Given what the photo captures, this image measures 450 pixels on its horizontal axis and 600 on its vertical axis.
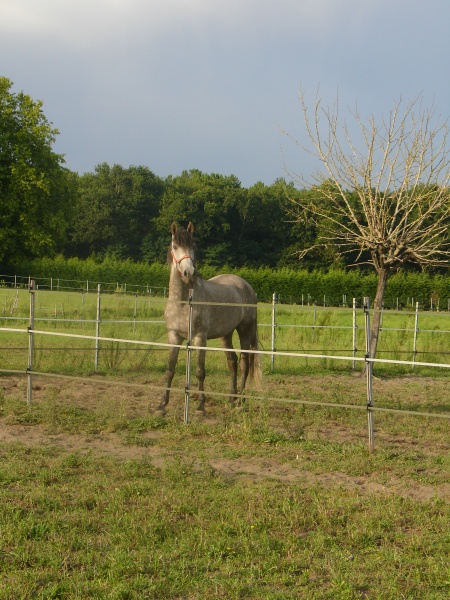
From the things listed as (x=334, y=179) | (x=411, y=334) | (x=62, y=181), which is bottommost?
(x=411, y=334)

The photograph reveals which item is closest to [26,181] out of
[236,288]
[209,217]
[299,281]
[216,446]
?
[299,281]

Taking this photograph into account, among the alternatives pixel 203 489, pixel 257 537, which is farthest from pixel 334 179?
pixel 257 537

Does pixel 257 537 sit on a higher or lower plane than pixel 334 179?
lower

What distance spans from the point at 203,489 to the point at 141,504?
63 cm

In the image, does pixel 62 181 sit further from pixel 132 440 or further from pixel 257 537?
pixel 257 537

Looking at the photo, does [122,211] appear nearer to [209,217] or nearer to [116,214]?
[116,214]

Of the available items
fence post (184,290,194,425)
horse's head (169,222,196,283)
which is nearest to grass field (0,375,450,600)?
fence post (184,290,194,425)

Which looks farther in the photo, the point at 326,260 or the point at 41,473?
the point at 326,260

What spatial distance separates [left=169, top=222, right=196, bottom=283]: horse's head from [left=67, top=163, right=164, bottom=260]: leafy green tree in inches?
2170


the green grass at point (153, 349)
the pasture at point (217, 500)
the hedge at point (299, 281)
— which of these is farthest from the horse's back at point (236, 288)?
the hedge at point (299, 281)

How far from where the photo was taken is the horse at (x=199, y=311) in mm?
8586

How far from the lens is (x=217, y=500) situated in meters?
5.02

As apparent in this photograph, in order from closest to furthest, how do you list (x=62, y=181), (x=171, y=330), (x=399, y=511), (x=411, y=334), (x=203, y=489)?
(x=399, y=511) < (x=203, y=489) < (x=171, y=330) < (x=411, y=334) < (x=62, y=181)

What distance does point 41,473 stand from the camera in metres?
5.52
